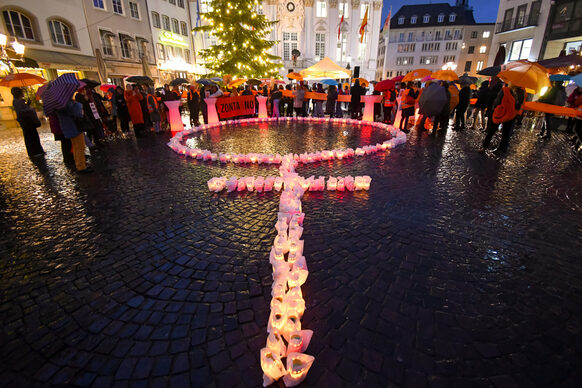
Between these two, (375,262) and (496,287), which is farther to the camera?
(375,262)

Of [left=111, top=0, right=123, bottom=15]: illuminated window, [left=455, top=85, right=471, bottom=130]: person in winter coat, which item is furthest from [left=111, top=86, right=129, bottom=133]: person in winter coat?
[left=111, top=0, right=123, bottom=15]: illuminated window

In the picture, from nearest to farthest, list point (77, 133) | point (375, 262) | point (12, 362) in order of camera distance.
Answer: point (12, 362)
point (375, 262)
point (77, 133)

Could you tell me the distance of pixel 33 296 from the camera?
2926 mm

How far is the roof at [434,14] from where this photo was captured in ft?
191

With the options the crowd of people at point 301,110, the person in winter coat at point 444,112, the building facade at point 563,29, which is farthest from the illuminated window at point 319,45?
the person in winter coat at point 444,112

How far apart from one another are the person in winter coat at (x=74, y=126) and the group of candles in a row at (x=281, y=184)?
365cm

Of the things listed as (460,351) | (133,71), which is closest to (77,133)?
(460,351)

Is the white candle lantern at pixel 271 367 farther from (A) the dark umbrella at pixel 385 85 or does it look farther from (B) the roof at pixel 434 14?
(B) the roof at pixel 434 14

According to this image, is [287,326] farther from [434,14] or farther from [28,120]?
[434,14]

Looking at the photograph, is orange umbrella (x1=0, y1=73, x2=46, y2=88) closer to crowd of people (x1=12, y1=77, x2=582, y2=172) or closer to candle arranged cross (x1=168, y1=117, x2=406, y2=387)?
crowd of people (x1=12, y1=77, x2=582, y2=172)

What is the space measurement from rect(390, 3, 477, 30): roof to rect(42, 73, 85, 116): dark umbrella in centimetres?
7085

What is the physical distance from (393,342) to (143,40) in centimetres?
3544

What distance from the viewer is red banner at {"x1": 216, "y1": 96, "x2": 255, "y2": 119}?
47.3 ft

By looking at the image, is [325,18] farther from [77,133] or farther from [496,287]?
[496,287]
